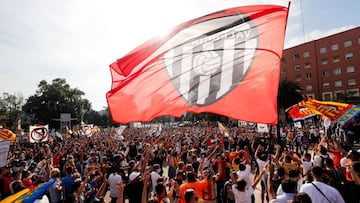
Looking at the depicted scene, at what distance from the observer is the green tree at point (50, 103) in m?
77.0

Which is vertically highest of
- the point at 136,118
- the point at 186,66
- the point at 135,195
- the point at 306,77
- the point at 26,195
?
the point at 306,77

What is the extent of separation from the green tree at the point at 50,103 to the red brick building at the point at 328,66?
55166 millimetres

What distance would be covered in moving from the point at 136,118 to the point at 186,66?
1.26 meters

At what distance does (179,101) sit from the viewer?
195 inches

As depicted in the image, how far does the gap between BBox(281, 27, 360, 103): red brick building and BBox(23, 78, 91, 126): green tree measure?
2172 inches

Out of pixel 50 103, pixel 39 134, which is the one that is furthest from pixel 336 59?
pixel 50 103

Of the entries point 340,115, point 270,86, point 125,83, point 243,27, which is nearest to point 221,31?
point 243,27

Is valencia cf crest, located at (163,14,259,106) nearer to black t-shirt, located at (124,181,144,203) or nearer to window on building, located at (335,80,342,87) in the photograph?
black t-shirt, located at (124,181,144,203)

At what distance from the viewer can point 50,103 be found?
254 feet

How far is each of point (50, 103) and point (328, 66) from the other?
66.0m

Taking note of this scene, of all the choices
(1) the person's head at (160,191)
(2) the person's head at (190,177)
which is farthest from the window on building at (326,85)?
(1) the person's head at (160,191)

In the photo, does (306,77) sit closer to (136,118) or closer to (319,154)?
(319,154)

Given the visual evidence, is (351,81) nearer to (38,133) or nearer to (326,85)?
(326,85)

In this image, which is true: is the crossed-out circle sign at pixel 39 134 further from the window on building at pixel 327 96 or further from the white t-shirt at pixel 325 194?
the window on building at pixel 327 96
